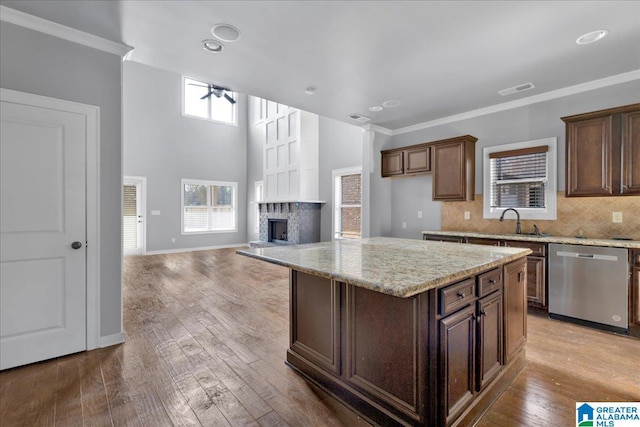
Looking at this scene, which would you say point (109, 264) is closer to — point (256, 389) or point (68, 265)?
point (68, 265)

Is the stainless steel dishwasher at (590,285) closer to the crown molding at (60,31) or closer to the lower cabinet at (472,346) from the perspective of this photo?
the lower cabinet at (472,346)

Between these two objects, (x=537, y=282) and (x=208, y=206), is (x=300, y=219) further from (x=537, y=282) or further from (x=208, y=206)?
(x=537, y=282)

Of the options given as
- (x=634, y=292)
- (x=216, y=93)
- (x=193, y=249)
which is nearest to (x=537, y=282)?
(x=634, y=292)

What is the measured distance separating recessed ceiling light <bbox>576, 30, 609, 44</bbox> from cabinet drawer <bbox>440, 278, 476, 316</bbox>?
249 cm

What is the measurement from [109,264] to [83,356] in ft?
2.52

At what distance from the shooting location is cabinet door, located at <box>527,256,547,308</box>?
339cm

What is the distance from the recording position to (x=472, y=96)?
3920mm

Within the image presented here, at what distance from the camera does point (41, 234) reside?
7.88 feet

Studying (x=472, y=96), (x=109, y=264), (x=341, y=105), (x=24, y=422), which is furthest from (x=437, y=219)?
(x=24, y=422)

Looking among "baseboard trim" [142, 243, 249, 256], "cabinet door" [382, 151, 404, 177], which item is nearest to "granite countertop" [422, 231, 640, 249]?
"cabinet door" [382, 151, 404, 177]

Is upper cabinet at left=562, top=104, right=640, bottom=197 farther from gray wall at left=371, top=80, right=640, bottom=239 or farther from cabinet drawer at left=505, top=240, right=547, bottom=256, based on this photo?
cabinet drawer at left=505, top=240, right=547, bottom=256

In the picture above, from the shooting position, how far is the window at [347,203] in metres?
6.72

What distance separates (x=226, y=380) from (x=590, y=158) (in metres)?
4.22

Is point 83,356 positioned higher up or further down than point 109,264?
further down
